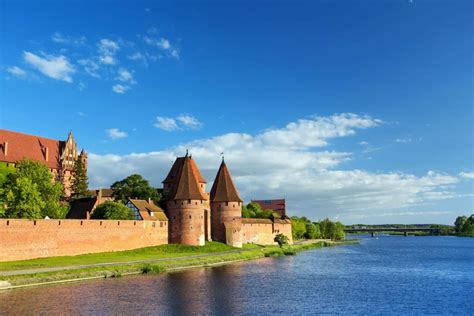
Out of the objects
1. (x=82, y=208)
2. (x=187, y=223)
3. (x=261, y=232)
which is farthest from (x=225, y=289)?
(x=261, y=232)

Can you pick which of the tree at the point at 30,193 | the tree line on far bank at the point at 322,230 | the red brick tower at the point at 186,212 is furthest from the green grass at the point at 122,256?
the tree line on far bank at the point at 322,230

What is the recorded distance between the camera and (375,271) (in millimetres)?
38875

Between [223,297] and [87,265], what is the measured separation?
12893 millimetres

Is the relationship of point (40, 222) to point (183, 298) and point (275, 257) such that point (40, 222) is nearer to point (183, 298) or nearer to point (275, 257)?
point (183, 298)

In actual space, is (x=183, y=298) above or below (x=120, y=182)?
below

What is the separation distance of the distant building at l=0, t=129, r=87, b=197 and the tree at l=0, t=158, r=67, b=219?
12.4 m

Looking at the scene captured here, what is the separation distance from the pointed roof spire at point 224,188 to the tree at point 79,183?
17.0 m

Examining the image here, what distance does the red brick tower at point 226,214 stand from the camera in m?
53.9

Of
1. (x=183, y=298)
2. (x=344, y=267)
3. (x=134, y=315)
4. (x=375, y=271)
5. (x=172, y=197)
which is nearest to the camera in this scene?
(x=134, y=315)

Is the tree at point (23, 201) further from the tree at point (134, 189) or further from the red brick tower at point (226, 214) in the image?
the red brick tower at point (226, 214)

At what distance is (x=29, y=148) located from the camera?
58656mm

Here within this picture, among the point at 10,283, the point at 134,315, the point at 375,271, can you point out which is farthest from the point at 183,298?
the point at 375,271

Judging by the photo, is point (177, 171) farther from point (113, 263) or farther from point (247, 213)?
point (247, 213)

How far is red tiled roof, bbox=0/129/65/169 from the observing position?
5575 cm
